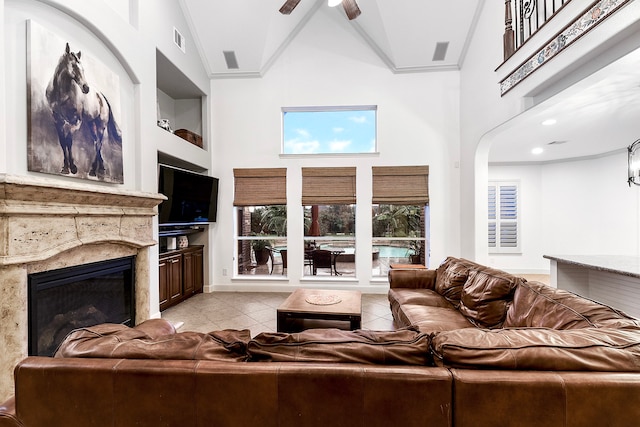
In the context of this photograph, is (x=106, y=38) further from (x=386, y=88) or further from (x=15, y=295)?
(x=386, y=88)

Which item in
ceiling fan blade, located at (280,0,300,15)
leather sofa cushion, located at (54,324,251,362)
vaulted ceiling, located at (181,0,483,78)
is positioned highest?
vaulted ceiling, located at (181,0,483,78)

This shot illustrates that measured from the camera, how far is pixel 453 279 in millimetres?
3041

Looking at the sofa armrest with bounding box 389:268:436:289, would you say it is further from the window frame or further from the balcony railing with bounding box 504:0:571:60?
the balcony railing with bounding box 504:0:571:60

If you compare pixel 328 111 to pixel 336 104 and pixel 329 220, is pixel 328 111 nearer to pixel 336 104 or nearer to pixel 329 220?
pixel 336 104

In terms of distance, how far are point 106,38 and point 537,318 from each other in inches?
177

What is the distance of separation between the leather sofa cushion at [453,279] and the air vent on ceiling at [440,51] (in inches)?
140

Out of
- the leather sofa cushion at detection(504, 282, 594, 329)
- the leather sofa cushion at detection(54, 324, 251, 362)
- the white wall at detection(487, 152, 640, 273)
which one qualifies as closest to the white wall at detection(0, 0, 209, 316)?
the leather sofa cushion at detection(54, 324, 251, 362)

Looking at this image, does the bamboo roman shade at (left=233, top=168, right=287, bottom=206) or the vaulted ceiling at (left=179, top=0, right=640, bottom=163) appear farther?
the bamboo roman shade at (left=233, top=168, right=287, bottom=206)

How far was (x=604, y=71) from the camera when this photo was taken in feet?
7.02

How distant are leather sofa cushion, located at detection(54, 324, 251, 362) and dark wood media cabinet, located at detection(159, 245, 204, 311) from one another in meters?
3.00

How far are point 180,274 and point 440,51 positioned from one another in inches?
221

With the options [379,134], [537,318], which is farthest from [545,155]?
[537,318]

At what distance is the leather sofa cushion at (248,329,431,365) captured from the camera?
3.49 feet

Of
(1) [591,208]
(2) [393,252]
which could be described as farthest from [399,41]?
(1) [591,208]
